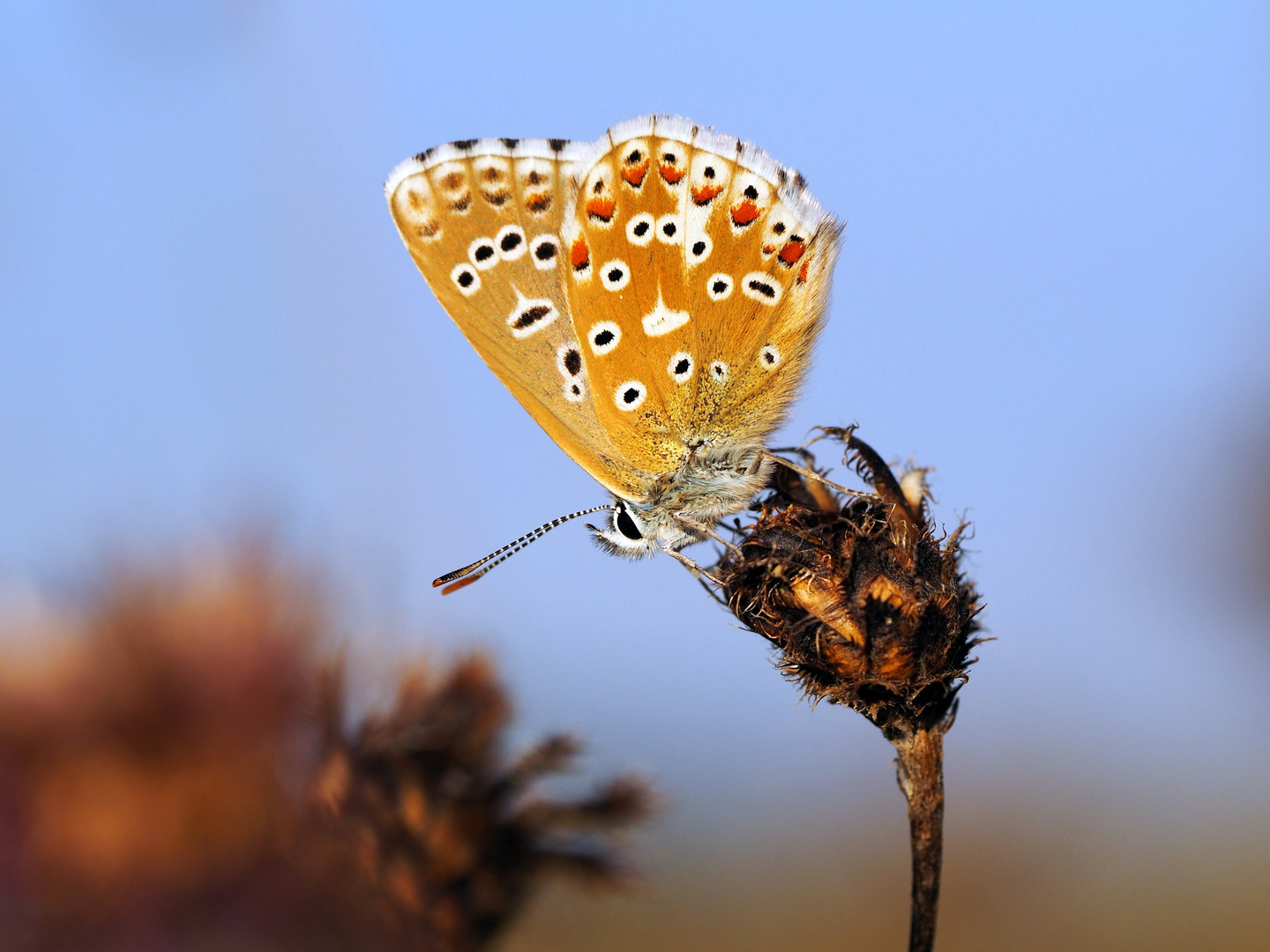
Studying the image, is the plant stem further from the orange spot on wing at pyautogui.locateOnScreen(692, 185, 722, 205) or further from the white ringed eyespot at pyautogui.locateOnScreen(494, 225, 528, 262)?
the white ringed eyespot at pyautogui.locateOnScreen(494, 225, 528, 262)

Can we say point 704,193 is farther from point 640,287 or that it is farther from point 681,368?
point 681,368

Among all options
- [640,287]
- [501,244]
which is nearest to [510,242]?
[501,244]

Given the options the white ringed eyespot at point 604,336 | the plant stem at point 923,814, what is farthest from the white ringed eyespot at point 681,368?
the plant stem at point 923,814

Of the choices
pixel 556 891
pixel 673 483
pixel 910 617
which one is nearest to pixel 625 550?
pixel 673 483

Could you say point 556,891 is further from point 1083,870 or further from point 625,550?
point 1083,870

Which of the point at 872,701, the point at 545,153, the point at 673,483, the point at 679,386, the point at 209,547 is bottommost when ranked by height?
the point at 872,701

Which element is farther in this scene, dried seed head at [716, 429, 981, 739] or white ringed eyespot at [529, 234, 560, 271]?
white ringed eyespot at [529, 234, 560, 271]

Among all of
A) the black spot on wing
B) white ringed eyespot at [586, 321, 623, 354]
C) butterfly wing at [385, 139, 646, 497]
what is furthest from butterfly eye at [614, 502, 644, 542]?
the black spot on wing
